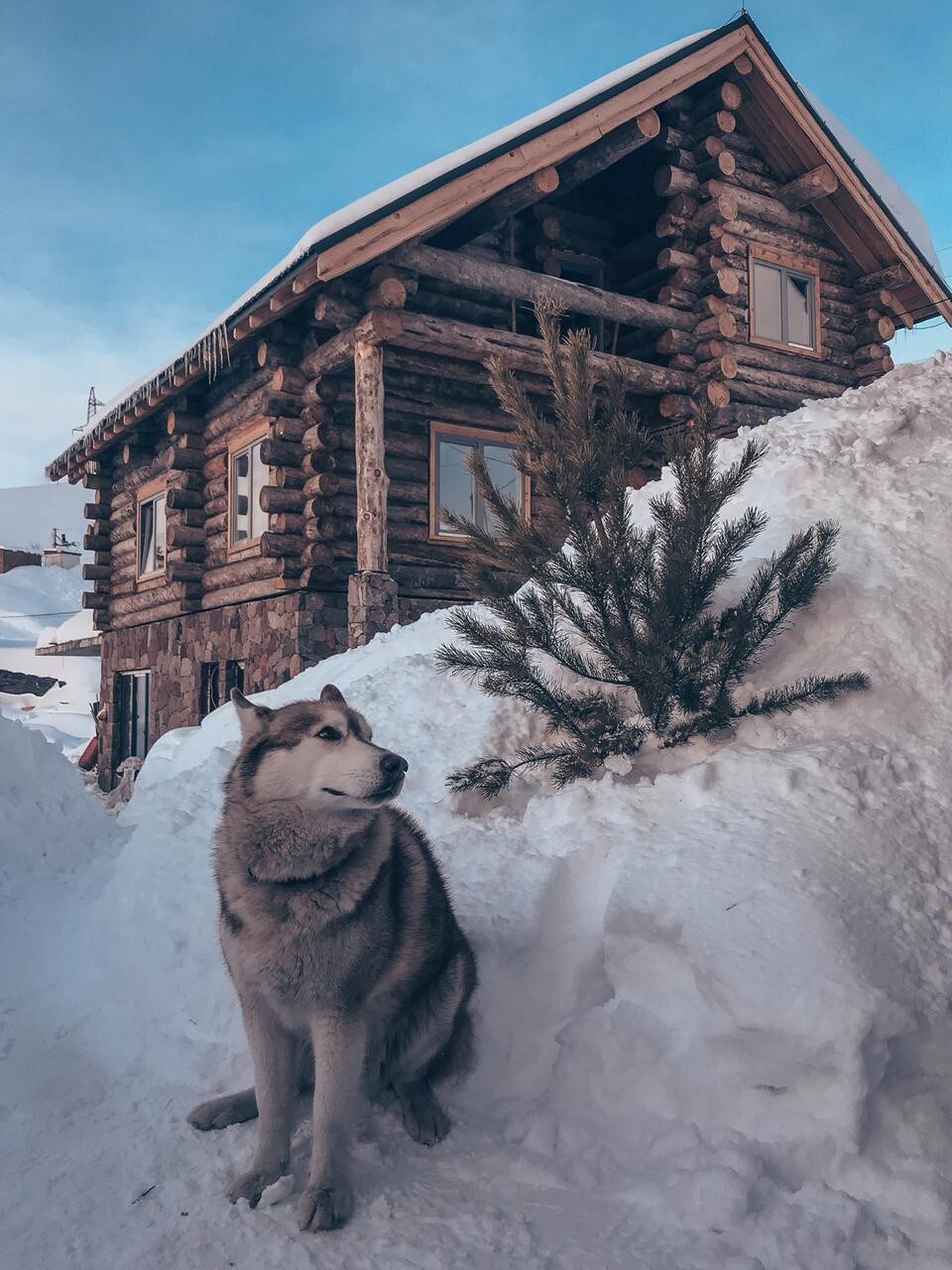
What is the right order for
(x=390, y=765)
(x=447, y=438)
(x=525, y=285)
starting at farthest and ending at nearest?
(x=447, y=438) → (x=525, y=285) → (x=390, y=765)

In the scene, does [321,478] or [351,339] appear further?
[321,478]

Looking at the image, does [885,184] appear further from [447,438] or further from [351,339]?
[351,339]

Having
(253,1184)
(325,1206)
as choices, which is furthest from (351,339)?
(325,1206)

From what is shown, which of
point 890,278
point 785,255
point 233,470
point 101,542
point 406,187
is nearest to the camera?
point 406,187

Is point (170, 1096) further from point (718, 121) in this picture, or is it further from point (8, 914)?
point (718, 121)

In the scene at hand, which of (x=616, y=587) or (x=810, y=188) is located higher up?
(x=810, y=188)

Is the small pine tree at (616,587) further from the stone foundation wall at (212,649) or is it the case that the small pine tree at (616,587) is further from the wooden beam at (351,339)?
the stone foundation wall at (212,649)

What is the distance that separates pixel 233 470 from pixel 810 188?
29.1ft

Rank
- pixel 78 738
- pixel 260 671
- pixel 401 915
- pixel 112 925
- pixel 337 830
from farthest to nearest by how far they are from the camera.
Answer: pixel 78 738, pixel 260 671, pixel 112 925, pixel 401 915, pixel 337 830

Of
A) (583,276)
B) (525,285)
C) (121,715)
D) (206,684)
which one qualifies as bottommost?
(121,715)

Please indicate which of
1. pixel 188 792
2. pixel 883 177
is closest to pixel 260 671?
pixel 188 792

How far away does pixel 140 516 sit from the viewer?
1546cm

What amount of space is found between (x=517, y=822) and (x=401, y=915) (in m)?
1.43

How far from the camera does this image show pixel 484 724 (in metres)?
5.25
